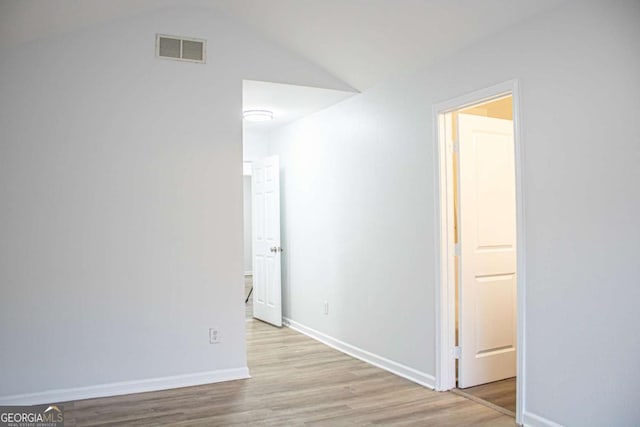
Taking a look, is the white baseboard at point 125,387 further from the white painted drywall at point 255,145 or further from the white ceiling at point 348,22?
the white painted drywall at point 255,145

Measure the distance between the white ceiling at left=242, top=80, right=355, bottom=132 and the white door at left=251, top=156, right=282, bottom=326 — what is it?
83 centimetres

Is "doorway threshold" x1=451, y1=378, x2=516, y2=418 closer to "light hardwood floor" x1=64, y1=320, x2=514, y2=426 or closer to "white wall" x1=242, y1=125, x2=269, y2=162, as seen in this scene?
"light hardwood floor" x1=64, y1=320, x2=514, y2=426

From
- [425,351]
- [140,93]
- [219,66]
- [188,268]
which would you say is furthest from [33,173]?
[425,351]

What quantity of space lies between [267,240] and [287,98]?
209cm

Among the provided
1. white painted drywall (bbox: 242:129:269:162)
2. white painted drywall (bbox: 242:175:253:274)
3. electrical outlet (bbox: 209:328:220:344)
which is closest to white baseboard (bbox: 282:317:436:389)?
electrical outlet (bbox: 209:328:220:344)

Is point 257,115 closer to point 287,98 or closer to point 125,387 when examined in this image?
point 287,98

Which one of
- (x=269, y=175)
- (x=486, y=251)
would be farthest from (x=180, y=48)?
(x=486, y=251)

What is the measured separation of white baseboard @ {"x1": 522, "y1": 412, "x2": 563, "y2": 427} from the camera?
2.98 metres

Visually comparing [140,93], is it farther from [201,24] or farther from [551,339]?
[551,339]

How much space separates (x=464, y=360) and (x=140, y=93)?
10.4ft

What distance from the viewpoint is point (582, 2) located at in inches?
110

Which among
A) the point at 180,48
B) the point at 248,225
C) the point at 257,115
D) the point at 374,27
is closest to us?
the point at 374,27

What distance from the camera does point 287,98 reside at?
4.98 metres

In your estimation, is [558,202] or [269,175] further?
[269,175]
